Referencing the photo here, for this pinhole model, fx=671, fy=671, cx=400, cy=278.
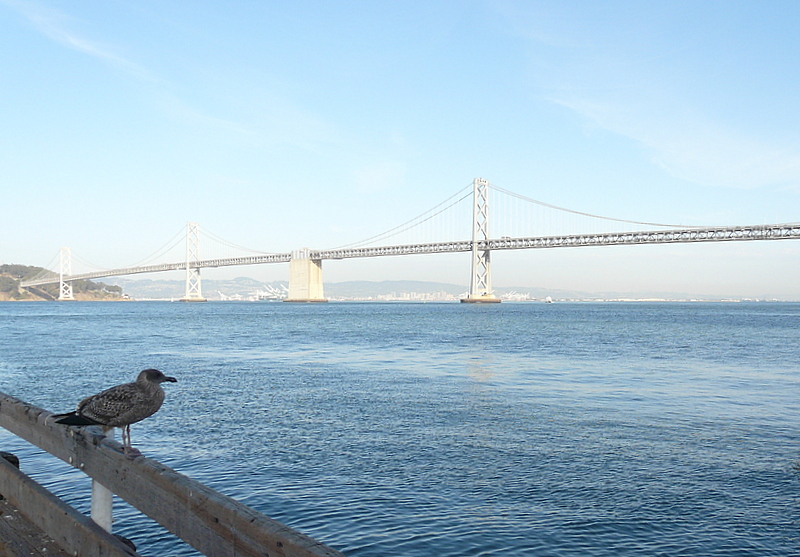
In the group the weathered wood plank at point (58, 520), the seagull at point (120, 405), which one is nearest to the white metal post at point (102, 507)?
the weathered wood plank at point (58, 520)

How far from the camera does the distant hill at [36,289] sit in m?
152

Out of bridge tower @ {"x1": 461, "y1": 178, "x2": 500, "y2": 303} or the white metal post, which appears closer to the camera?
the white metal post

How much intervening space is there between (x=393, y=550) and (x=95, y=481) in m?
2.85

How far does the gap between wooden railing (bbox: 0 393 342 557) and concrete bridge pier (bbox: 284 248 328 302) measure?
343 feet

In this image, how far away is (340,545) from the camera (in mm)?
5227

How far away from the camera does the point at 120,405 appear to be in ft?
11.3

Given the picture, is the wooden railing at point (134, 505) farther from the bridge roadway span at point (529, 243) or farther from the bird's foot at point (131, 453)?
the bridge roadway span at point (529, 243)

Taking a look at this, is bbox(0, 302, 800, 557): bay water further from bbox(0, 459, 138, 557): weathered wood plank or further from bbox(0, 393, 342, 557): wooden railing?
bbox(0, 393, 342, 557): wooden railing

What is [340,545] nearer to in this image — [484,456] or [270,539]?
[484,456]

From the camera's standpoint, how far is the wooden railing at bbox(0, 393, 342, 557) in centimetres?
189

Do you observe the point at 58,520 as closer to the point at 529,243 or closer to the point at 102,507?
the point at 102,507

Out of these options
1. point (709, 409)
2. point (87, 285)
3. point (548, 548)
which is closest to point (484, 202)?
point (709, 409)

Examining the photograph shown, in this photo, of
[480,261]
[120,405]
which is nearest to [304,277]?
[480,261]

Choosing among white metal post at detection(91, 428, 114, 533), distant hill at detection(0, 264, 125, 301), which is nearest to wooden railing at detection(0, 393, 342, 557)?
white metal post at detection(91, 428, 114, 533)
